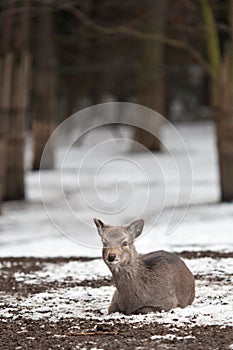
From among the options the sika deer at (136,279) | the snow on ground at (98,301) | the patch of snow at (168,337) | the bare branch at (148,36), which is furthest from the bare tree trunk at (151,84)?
the patch of snow at (168,337)

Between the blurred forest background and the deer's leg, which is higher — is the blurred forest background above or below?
above

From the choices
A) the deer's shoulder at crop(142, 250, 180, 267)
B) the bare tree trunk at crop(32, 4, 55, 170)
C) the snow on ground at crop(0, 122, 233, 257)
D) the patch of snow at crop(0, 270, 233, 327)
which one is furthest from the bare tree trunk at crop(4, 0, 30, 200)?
the deer's shoulder at crop(142, 250, 180, 267)

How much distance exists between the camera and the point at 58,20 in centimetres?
3259

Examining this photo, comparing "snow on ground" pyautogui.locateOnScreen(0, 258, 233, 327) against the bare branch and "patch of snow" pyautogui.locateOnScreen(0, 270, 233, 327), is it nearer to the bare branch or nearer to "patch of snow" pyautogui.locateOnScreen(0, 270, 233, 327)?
"patch of snow" pyautogui.locateOnScreen(0, 270, 233, 327)

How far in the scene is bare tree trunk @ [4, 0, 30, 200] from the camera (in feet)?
65.1

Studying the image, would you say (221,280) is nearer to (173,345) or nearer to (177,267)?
(177,267)

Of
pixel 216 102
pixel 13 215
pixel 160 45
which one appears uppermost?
pixel 160 45

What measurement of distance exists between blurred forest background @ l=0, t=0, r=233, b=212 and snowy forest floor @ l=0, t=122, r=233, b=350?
1.60 meters

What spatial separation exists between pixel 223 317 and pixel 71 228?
639cm

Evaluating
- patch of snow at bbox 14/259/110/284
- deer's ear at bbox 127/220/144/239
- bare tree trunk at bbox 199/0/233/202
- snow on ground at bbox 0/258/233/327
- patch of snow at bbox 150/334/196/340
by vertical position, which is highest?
bare tree trunk at bbox 199/0/233/202

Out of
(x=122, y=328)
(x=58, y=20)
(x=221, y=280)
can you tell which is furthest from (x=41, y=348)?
(x=58, y=20)

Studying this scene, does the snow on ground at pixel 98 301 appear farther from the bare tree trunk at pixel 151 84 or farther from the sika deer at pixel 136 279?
the bare tree trunk at pixel 151 84

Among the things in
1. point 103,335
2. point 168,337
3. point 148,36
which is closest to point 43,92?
point 148,36

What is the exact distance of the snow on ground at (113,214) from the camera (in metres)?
13.7
